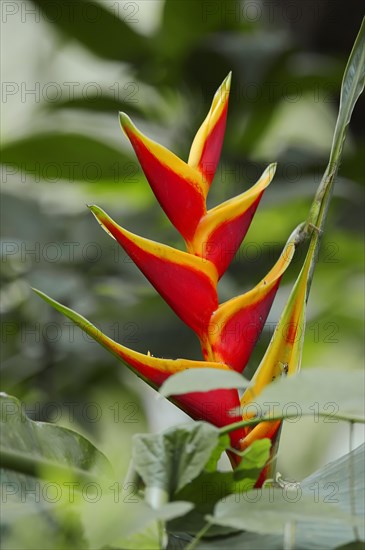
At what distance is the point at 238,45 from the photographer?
3.82 ft

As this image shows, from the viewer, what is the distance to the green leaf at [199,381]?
254 mm

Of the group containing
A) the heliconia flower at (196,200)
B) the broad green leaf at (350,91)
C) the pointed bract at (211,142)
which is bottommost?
the heliconia flower at (196,200)

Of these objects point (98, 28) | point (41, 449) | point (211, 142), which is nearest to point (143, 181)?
point (98, 28)

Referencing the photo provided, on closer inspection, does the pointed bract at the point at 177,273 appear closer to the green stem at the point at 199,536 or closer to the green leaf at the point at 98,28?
the green stem at the point at 199,536

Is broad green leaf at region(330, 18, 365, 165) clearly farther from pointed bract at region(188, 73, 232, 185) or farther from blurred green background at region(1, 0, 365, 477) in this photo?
blurred green background at region(1, 0, 365, 477)

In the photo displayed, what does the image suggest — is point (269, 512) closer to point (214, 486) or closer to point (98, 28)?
point (214, 486)

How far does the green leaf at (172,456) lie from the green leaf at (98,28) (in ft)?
3.19

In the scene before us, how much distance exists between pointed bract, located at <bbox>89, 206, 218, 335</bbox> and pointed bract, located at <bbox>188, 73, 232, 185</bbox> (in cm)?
4

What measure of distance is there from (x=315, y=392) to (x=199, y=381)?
0.03 m

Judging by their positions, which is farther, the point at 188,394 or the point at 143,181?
the point at 143,181

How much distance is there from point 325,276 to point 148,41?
393 mm

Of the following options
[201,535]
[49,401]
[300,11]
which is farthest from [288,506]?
[300,11]

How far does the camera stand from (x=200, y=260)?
0.39 m

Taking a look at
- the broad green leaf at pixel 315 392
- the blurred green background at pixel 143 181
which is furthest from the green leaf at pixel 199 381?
the blurred green background at pixel 143 181
